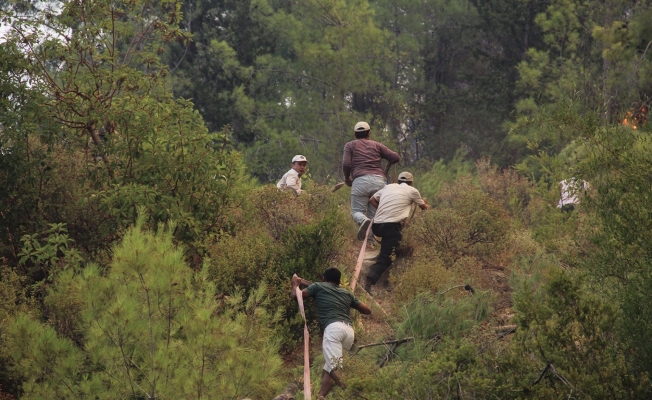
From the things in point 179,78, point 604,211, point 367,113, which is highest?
point 604,211

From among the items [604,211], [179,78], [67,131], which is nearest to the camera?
[604,211]

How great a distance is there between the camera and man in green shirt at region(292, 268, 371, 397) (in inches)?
453

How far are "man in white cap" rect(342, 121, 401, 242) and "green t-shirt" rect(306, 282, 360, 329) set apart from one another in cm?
413

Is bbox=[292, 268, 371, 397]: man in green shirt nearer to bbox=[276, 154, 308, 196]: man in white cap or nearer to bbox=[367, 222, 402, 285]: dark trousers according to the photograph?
bbox=[367, 222, 402, 285]: dark trousers

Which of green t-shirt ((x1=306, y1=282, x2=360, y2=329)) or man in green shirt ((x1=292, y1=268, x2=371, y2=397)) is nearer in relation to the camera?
man in green shirt ((x1=292, y1=268, x2=371, y2=397))

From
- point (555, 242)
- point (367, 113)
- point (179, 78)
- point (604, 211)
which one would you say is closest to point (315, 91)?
point (367, 113)

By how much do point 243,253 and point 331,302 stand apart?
290 cm

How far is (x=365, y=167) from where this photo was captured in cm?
1631

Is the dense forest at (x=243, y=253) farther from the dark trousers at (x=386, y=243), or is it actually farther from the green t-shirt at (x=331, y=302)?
the green t-shirt at (x=331, y=302)

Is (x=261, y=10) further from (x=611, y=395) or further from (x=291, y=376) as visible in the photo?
(x=611, y=395)

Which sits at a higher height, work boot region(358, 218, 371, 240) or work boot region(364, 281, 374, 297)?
work boot region(358, 218, 371, 240)

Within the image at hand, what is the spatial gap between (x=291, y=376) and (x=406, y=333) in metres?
1.56

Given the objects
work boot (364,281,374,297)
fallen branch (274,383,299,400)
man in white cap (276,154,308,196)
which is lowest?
work boot (364,281,374,297)

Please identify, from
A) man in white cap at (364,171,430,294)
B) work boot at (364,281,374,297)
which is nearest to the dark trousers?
man in white cap at (364,171,430,294)
